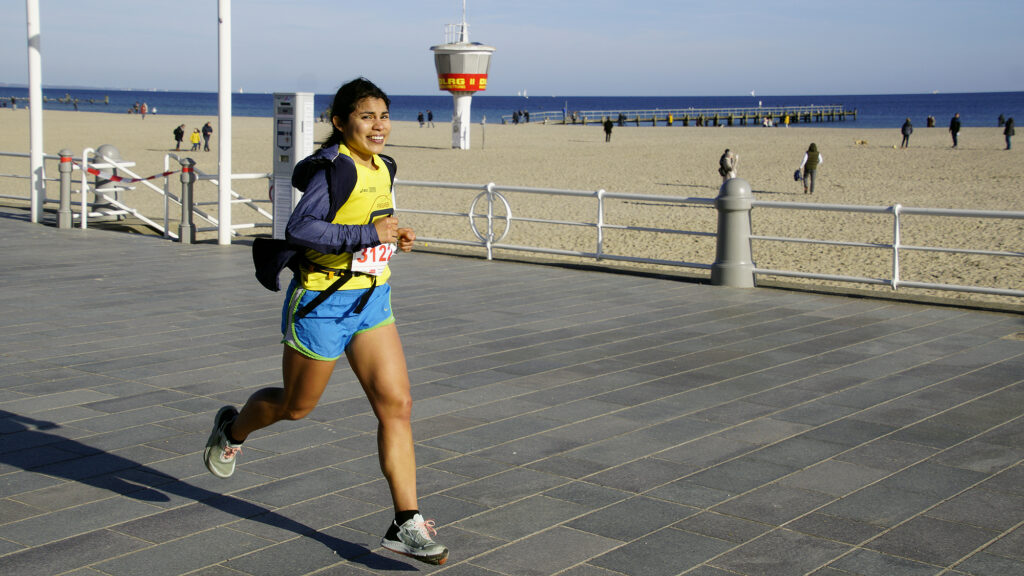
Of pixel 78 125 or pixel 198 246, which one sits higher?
pixel 78 125

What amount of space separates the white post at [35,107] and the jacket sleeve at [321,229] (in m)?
13.5

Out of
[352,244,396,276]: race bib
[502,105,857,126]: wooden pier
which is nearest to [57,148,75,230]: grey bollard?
[352,244,396,276]: race bib

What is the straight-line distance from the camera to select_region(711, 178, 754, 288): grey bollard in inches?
428

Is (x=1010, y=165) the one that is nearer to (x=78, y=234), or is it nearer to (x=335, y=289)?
(x=78, y=234)

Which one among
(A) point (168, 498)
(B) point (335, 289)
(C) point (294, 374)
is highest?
(B) point (335, 289)

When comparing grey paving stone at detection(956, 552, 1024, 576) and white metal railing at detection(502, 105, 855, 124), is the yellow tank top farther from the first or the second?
white metal railing at detection(502, 105, 855, 124)

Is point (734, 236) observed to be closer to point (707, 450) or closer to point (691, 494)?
point (707, 450)

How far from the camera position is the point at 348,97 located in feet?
13.0

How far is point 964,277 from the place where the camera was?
1417 cm

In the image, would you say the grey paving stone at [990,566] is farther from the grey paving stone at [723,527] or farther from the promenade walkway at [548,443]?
the grey paving stone at [723,527]

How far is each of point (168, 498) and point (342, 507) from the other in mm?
806

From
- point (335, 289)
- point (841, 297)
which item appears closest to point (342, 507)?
point (335, 289)

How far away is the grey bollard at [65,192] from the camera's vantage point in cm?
1470

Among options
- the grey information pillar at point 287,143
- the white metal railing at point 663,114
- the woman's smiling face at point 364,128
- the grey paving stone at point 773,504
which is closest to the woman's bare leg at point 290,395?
the woman's smiling face at point 364,128
